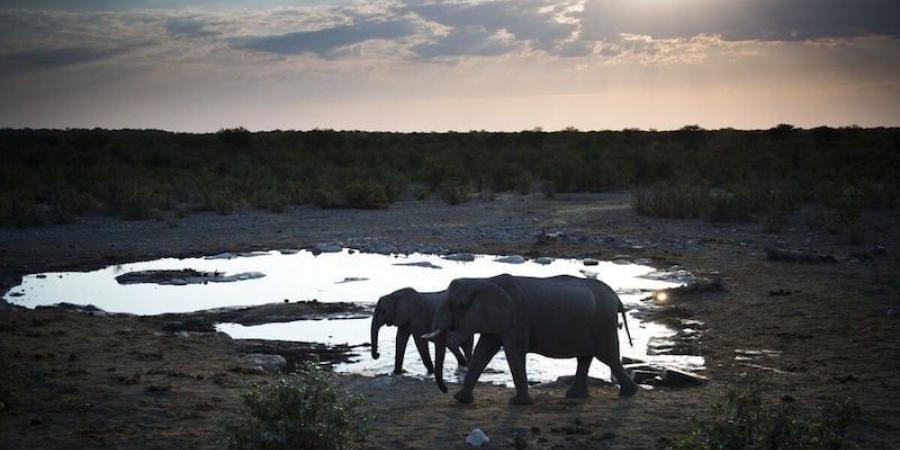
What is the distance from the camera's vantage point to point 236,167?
46875 millimetres

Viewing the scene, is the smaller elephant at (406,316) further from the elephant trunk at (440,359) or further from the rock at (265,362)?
the elephant trunk at (440,359)

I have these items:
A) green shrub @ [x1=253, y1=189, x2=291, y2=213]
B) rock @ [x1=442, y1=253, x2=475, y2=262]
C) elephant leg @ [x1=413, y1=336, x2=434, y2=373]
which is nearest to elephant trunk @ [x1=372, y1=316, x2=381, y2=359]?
elephant leg @ [x1=413, y1=336, x2=434, y2=373]

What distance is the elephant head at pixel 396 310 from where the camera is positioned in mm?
11719

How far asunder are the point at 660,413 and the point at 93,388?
603 centimetres

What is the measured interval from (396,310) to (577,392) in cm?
313

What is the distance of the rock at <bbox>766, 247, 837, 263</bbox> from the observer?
1806 cm

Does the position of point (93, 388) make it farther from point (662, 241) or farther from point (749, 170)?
point (749, 170)

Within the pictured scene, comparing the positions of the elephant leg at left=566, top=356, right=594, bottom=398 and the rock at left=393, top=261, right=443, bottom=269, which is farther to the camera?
the rock at left=393, top=261, right=443, bottom=269

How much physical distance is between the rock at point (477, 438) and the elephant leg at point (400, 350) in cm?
354

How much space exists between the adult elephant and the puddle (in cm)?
137

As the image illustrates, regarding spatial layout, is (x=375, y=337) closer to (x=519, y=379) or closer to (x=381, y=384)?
(x=381, y=384)

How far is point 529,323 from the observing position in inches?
377

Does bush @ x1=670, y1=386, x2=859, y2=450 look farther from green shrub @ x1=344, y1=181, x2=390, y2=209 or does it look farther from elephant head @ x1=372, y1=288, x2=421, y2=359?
green shrub @ x1=344, y1=181, x2=390, y2=209

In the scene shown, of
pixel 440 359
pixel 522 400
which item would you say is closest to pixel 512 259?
pixel 440 359
